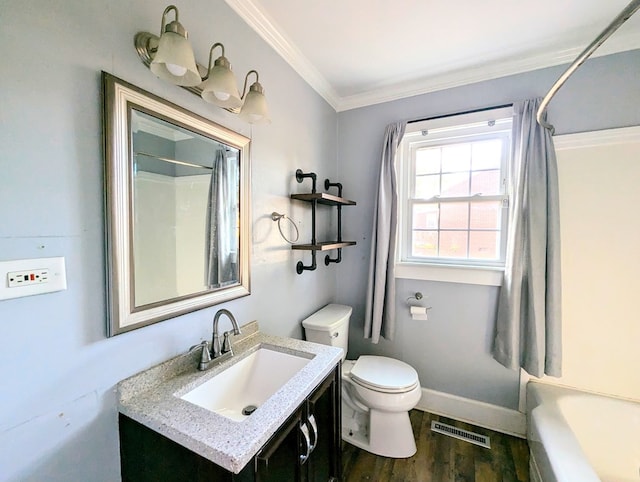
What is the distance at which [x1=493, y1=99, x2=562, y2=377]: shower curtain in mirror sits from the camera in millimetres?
1600

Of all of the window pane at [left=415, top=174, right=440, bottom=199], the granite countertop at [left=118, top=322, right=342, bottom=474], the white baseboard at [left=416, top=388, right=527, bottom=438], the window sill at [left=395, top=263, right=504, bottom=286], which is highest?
the window pane at [left=415, top=174, right=440, bottom=199]

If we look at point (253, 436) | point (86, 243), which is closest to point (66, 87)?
point (86, 243)

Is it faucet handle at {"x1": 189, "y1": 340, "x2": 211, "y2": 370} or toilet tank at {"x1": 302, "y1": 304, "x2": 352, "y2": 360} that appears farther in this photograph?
toilet tank at {"x1": 302, "y1": 304, "x2": 352, "y2": 360}

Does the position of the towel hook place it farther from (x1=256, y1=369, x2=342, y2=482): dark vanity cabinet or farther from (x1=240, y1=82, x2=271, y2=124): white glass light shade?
(x1=256, y1=369, x2=342, y2=482): dark vanity cabinet

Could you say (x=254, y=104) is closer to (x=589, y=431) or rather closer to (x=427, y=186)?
(x=427, y=186)

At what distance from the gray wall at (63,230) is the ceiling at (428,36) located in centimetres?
65

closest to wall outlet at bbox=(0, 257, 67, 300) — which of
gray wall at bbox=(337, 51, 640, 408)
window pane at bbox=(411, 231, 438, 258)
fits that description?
gray wall at bbox=(337, 51, 640, 408)

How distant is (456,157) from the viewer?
2.00 meters

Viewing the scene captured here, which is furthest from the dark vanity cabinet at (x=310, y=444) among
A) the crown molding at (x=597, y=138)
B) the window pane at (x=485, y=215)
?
the crown molding at (x=597, y=138)

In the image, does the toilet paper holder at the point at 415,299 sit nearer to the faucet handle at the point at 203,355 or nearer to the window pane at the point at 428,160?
the window pane at the point at 428,160

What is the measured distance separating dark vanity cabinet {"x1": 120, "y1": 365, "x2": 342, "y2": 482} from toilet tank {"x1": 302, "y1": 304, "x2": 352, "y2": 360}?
0.61 metres

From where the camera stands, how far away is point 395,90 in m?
2.04

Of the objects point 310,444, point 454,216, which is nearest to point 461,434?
point 310,444

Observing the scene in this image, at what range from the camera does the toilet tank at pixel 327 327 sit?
5.77 ft
